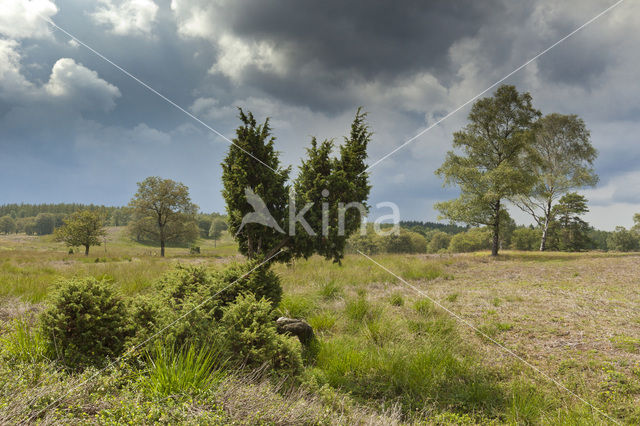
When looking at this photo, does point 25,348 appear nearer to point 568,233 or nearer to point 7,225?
point 568,233

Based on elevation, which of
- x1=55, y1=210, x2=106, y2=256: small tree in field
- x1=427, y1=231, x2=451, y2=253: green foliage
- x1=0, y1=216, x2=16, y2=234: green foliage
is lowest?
x1=427, y1=231, x2=451, y2=253: green foliage

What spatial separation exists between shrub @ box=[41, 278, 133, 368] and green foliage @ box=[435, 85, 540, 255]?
3030cm

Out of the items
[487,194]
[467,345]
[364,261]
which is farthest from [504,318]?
[487,194]

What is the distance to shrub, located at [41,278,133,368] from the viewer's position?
497 cm

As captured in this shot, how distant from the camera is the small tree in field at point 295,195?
782 centimetres

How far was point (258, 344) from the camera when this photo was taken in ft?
17.4

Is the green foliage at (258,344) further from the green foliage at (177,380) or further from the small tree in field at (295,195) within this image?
the small tree in field at (295,195)

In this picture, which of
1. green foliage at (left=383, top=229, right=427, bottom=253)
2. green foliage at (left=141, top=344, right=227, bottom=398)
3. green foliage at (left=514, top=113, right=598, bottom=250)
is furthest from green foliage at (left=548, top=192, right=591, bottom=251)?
green foliage at (left=141, top=344, right=227, bottom=398)

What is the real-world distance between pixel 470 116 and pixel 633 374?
3111 centimetres

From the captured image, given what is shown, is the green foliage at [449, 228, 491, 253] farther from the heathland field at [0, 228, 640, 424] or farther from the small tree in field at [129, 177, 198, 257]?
the heathland field at [0, 228, 640, 424]

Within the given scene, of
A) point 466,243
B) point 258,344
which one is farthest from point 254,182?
point 466,243

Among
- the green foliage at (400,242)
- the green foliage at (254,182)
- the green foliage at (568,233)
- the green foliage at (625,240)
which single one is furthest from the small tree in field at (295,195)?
the green foliage at (625,240)

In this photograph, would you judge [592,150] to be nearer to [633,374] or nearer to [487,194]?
[487,194]

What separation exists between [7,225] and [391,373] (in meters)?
198
